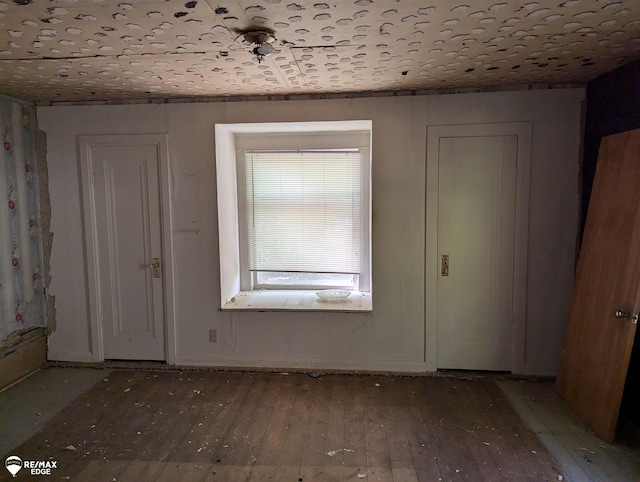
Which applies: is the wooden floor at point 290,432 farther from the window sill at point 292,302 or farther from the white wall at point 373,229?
the window sill at point 292,302

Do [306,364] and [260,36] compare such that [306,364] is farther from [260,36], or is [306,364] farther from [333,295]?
[260,36]

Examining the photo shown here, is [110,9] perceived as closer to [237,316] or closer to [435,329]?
[237,316]

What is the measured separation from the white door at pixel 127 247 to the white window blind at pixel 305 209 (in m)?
0.89

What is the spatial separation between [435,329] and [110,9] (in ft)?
10.0

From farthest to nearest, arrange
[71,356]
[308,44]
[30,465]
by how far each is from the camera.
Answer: [71,356], [30,465], [308,44]

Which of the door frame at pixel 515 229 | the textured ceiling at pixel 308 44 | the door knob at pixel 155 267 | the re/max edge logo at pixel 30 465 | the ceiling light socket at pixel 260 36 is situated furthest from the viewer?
the door knob at pixel 155 267

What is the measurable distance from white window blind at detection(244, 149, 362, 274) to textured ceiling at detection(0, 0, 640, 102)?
29.5 inches

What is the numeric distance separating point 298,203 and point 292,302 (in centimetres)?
93

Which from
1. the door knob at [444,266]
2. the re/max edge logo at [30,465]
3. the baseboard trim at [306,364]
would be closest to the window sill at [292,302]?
the baseboard trim at [306,364]

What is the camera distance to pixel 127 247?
3604 mm

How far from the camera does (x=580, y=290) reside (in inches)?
114

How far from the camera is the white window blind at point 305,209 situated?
3.75 metres

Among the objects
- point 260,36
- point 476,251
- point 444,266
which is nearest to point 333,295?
point 444,266

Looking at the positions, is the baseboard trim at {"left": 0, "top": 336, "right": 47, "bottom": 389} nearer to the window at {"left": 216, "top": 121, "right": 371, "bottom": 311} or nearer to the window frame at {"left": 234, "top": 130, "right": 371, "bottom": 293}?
the window at {"left": 216, "top": 121, "right": 371, "bottom": 311}
